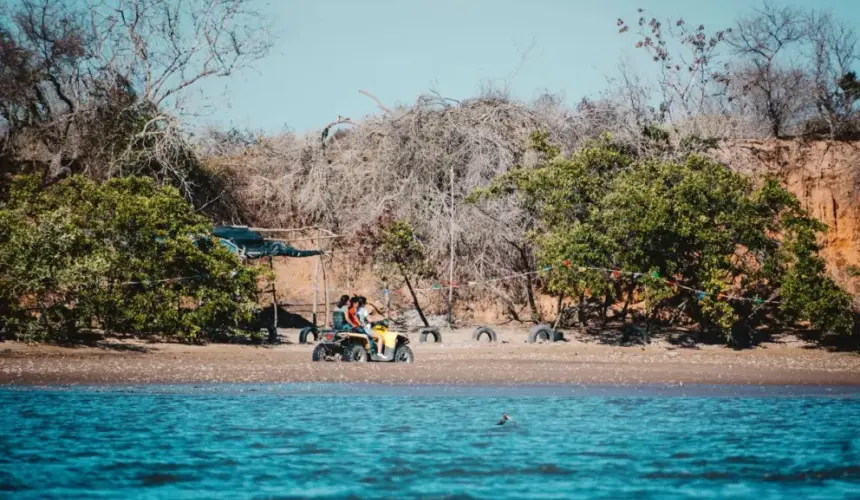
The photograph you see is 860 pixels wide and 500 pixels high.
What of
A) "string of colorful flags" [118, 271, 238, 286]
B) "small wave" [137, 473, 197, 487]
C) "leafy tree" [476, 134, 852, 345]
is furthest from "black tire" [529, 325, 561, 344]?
"small wave" [137, 473, 197, 487]

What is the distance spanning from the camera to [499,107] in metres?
33.4

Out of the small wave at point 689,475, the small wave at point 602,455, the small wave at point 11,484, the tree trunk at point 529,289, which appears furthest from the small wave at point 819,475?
the tree trunk at point 529,289

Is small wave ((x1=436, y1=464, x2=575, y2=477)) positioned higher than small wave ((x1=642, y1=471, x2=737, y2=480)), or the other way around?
small wave ((x1=436, y1=464, x2=575, y2=477))

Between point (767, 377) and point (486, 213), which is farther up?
point (486, 213)

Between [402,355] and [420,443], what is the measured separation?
9411 millimetres

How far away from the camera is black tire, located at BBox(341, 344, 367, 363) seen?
20047 millimetres

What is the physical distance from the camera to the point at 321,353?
2041 centimetres

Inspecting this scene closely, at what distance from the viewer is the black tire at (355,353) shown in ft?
65.8

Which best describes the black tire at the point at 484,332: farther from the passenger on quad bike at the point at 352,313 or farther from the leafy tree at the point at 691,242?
the passenger on quad bike at the point at 352,313

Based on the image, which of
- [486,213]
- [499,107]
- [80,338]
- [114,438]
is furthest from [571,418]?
[499,107]

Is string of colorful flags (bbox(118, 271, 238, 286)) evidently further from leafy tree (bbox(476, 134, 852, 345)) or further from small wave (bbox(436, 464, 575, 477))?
small wave (bbox(436, 464, 575, 477))

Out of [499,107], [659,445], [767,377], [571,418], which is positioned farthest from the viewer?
[499,107]

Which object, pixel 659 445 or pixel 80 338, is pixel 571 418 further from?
pixel 80 338

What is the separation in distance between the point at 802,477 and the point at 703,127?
26235 mm
